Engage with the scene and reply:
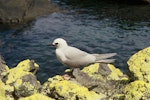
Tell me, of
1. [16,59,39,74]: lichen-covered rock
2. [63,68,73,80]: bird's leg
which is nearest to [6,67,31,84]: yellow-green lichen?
[16,59,39,74]: lichen-covered rock

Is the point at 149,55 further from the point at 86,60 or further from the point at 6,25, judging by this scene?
the point at 6,25

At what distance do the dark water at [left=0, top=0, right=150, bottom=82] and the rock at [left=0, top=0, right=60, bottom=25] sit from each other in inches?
43.2

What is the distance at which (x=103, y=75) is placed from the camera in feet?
52.4

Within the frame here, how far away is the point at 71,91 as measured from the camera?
1355 cm

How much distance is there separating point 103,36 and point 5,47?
710cm

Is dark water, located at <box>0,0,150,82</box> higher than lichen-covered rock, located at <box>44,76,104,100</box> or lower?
lower

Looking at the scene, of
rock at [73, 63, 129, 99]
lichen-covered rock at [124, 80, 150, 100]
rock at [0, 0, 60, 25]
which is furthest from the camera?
rock at [0, 0, 60, 25]

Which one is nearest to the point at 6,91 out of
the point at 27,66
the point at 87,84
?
the point at 27,66

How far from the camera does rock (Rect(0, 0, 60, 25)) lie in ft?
103

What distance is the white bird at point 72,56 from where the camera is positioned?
47.8 feet

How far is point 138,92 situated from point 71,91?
2.53 metres

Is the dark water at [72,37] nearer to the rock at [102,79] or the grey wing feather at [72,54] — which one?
the rock at [102,79]

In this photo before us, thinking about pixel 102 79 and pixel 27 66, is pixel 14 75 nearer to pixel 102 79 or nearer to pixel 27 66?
pixel 27 66

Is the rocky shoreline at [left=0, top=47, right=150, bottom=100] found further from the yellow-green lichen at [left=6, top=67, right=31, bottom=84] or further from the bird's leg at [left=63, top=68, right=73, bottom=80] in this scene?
the bird's leg at [left=63, top=68, right=73, bottom=80]
